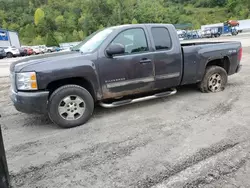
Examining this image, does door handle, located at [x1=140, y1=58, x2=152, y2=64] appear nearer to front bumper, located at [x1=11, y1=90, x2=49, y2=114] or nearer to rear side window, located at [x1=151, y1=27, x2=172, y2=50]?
rear side window, located at [x1=151, y1=27, x2=172, y2=50]

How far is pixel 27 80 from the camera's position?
407cm

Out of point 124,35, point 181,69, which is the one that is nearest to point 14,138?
point 124,35

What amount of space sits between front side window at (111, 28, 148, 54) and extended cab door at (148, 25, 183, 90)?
230mm

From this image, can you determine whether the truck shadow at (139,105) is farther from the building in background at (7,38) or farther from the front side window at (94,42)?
the building in background at (7,38)

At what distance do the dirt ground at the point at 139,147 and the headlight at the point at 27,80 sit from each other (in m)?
0.83

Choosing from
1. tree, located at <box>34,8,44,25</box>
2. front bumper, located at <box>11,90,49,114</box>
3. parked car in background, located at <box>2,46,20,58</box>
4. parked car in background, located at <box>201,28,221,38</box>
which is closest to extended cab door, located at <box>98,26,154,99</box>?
front bumper, located at <box>11,90,49,114</box>

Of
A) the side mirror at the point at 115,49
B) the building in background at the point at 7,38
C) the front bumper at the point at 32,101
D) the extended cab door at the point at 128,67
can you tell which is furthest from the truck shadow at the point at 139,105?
the building in background at the point at 7,38

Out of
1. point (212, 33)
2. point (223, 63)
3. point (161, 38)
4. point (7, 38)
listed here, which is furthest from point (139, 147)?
point (7, 38)

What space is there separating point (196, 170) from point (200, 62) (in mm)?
3380

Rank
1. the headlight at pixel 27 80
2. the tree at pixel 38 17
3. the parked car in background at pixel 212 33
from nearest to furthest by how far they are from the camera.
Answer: the headlight at pixel 27 80 → the parked car in background at pixel 212 33 → the tree at pixel 38 17

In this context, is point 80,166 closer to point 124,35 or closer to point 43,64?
point 43,64

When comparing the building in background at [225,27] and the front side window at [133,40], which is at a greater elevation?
the front side window at [133,40]

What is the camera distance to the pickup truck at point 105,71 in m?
4.16

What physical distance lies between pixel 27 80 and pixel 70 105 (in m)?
0.84
